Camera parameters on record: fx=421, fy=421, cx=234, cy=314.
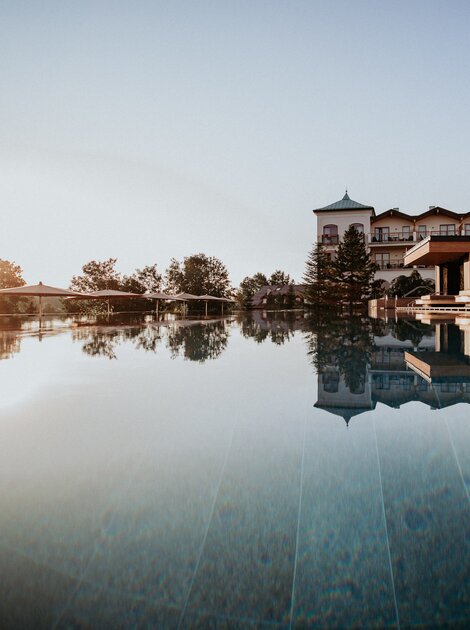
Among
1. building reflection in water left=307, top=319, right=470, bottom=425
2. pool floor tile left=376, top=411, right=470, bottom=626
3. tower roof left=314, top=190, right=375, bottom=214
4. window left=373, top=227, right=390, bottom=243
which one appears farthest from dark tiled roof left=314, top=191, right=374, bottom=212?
pool floor tile left=376, top=411, right=470, bottom=626

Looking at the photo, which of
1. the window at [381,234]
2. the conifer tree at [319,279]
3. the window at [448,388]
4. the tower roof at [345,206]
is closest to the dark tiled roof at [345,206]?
the tower roof at [345,206]

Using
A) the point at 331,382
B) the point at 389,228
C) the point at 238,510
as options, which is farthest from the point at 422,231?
the point at 238,510

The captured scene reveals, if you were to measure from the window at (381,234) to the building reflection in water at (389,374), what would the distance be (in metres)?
32.2

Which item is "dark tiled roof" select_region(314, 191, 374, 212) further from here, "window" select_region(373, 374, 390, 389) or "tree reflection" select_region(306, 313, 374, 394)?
"window" select_region(373, 374, 390, 389)

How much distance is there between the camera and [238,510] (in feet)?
5.25

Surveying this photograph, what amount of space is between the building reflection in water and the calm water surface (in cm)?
5

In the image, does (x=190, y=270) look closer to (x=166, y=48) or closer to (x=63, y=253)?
(x=63, y=253)

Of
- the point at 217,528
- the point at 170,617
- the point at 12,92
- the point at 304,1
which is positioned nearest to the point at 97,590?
the point at 170,617

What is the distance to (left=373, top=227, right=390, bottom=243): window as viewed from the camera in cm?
3756

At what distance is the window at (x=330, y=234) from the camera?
3766cm

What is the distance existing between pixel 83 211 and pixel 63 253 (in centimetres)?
829

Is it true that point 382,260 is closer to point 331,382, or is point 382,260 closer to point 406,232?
point 406,232

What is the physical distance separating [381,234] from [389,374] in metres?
36.3

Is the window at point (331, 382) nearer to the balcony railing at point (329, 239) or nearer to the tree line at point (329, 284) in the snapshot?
the tree line at point (329, 284)
